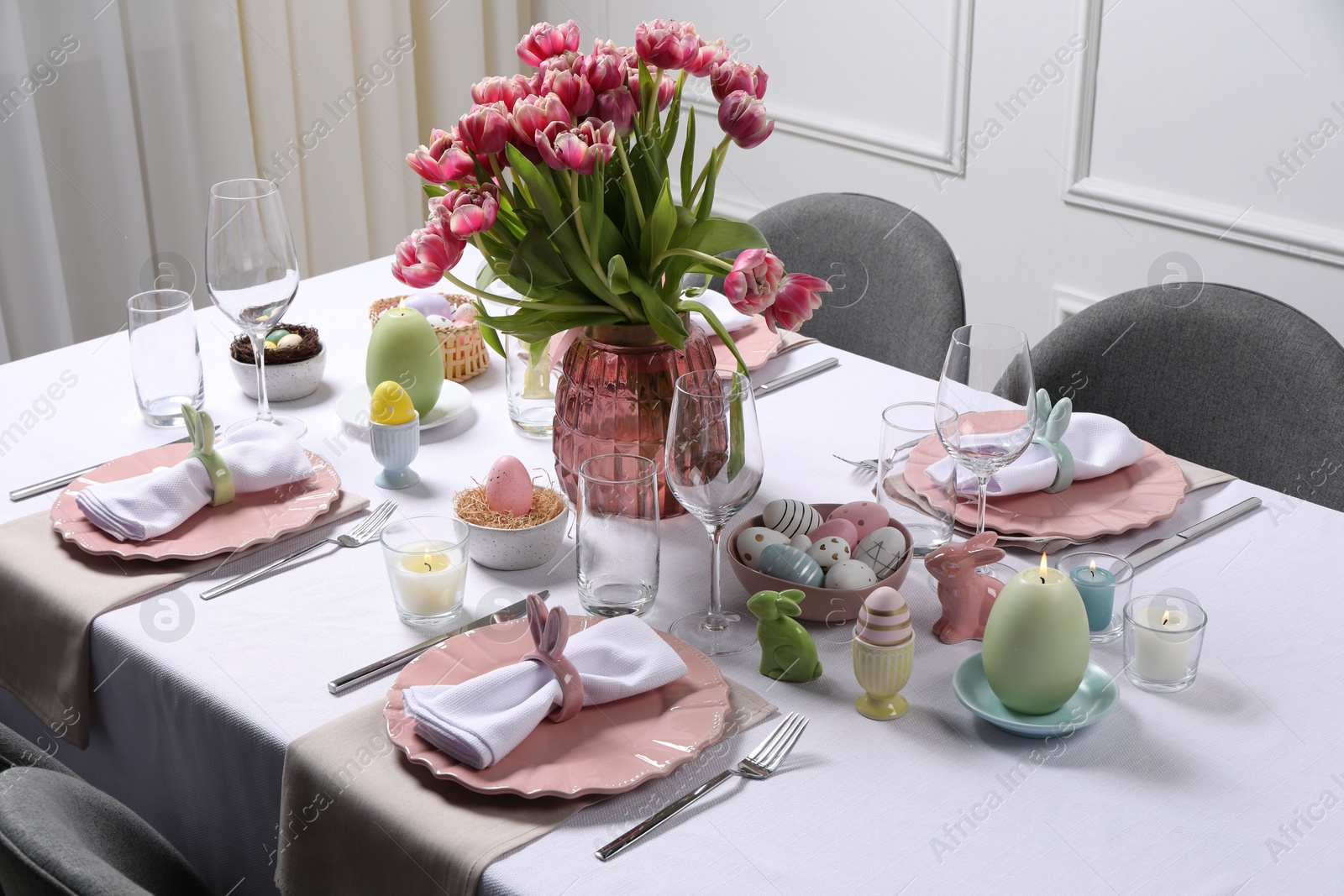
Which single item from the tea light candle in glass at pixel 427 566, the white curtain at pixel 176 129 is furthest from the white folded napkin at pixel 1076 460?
the white curtain at pixel 176 129

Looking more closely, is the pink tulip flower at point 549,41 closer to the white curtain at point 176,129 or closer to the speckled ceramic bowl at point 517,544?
the speckled ceramic bowl at point 517,544

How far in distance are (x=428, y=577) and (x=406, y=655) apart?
67mm

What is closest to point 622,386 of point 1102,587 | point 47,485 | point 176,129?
point 1102,587

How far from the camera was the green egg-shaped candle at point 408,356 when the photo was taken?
142 cm

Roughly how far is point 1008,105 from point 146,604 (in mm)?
2128

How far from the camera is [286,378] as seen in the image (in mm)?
1502

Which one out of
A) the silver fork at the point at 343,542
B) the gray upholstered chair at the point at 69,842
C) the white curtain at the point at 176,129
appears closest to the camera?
the gray upholstered chair at the point at 69,842

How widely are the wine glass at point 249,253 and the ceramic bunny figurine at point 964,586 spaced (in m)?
0.72

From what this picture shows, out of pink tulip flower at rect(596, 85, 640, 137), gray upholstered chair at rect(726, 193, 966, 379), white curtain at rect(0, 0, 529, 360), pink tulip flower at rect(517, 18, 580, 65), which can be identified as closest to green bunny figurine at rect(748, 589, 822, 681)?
pink tulip flower at rect(596, 85, 640, 137)

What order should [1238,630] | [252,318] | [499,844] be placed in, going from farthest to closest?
[252,318] → [1238,630] → [499,844]

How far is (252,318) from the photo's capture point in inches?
53.6

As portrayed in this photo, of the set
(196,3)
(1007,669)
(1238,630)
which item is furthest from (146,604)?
(196,3)

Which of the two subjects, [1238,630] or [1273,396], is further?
[1273,396]

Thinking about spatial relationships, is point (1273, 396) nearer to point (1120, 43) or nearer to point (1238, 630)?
point (1238, 630)
